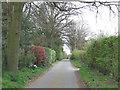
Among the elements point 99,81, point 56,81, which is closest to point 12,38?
point 56,81

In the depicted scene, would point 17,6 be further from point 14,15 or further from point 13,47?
point 13,47

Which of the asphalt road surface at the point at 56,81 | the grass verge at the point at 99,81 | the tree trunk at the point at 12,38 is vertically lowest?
the asphalt road surface at the point at 56,81

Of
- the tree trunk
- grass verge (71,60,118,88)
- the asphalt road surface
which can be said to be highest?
the tree trunk

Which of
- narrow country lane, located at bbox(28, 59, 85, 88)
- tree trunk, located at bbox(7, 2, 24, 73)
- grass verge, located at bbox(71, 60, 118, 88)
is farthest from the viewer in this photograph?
tree trunk, located at bbox(7, 2, 24, 73)

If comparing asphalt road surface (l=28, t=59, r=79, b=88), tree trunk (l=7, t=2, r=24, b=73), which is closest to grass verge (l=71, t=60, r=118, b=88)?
asphalt road surface (l=28, t=59, r=79, b=88)

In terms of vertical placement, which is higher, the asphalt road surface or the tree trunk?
the tree trunk

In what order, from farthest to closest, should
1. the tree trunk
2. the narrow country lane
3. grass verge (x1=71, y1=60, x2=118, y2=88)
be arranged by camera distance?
the tree trunk, the narrow country lane, grass verge (x1=71, y1=60, x2=118, y2=88)

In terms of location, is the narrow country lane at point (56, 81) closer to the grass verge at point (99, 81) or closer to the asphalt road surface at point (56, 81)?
the asphalt road surface at point (56, 81)

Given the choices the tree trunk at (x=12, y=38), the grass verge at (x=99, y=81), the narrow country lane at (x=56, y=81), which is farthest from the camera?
the tree trunk at (x=12, y=38)

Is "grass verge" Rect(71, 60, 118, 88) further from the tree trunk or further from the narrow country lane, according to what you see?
the tree trunk

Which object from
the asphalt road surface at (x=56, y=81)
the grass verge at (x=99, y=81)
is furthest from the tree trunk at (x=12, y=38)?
the grass verge at (x=99, y=81)

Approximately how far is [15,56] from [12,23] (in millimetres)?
2024

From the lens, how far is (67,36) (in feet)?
110

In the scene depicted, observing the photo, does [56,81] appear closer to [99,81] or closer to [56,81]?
[56,81]
